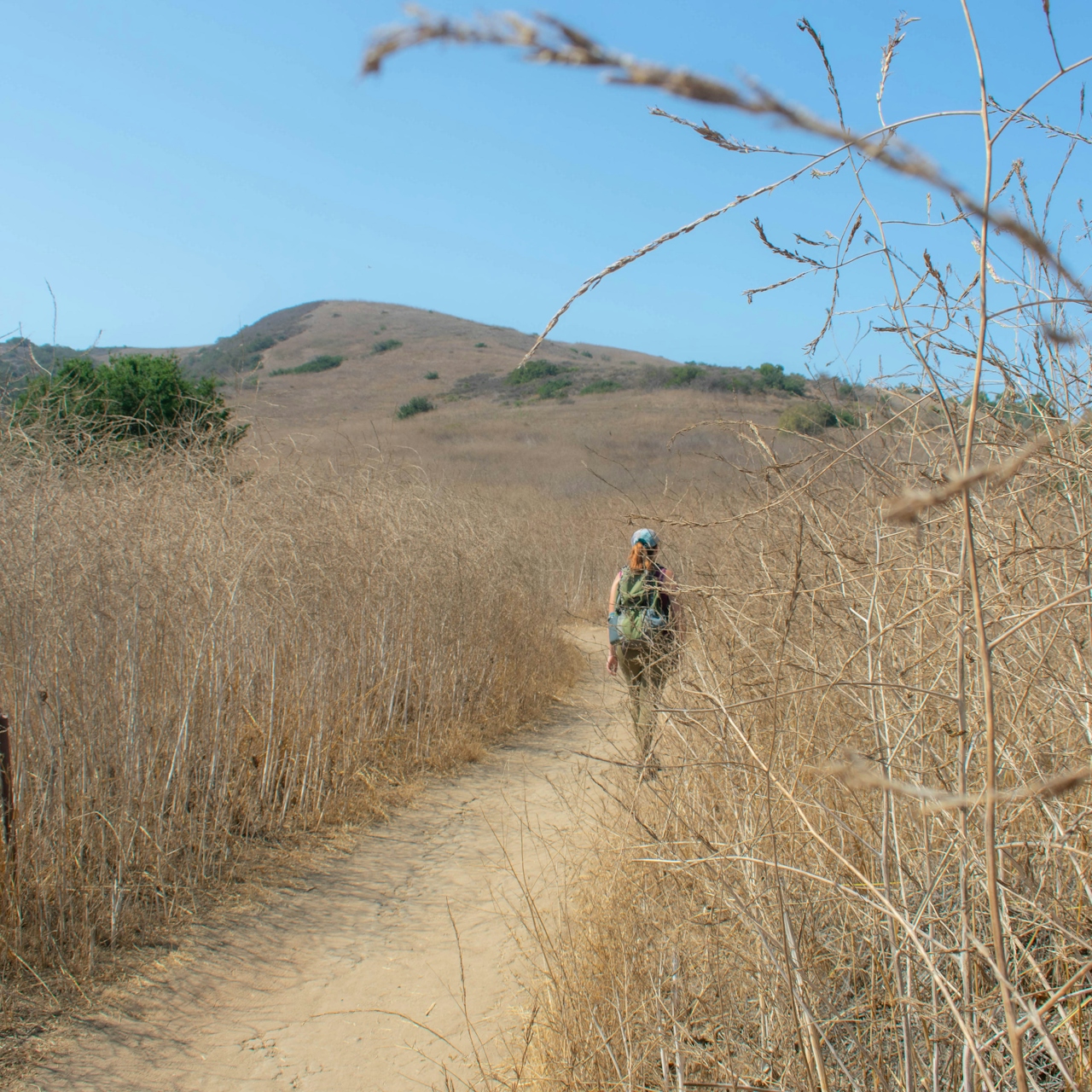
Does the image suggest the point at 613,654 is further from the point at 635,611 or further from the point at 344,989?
the point at 344,989

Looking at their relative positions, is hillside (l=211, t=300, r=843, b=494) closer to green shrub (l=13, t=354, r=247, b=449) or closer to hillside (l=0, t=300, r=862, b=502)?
hillside (l=0, t=300, r=862, b=502)

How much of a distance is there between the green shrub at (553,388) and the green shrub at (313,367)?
13.0m

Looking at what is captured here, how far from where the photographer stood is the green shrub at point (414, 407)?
37.8 metres

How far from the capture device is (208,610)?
4945 millimetres

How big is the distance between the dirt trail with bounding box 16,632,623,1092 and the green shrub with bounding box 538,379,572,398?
38390mm

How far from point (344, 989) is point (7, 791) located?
1690mm

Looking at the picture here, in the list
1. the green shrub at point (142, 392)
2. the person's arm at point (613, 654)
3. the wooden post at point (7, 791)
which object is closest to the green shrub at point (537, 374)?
the green shrub at point (142, 392)

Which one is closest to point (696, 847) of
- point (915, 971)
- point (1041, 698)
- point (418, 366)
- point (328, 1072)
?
point (915, 971)

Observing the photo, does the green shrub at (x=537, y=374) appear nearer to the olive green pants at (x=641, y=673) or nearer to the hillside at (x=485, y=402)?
the hillside at (x=485, y=402)

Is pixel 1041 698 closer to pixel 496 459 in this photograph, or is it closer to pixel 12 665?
pixel 12 665

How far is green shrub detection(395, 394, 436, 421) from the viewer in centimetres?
3775

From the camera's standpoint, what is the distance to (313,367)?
159 feet

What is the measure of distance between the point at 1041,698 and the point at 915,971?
841 millimetres

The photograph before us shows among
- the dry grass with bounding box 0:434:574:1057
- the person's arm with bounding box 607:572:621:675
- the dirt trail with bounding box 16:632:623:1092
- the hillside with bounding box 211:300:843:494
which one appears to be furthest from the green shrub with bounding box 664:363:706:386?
the dirt trail with bounding box 16:632:623:1092
